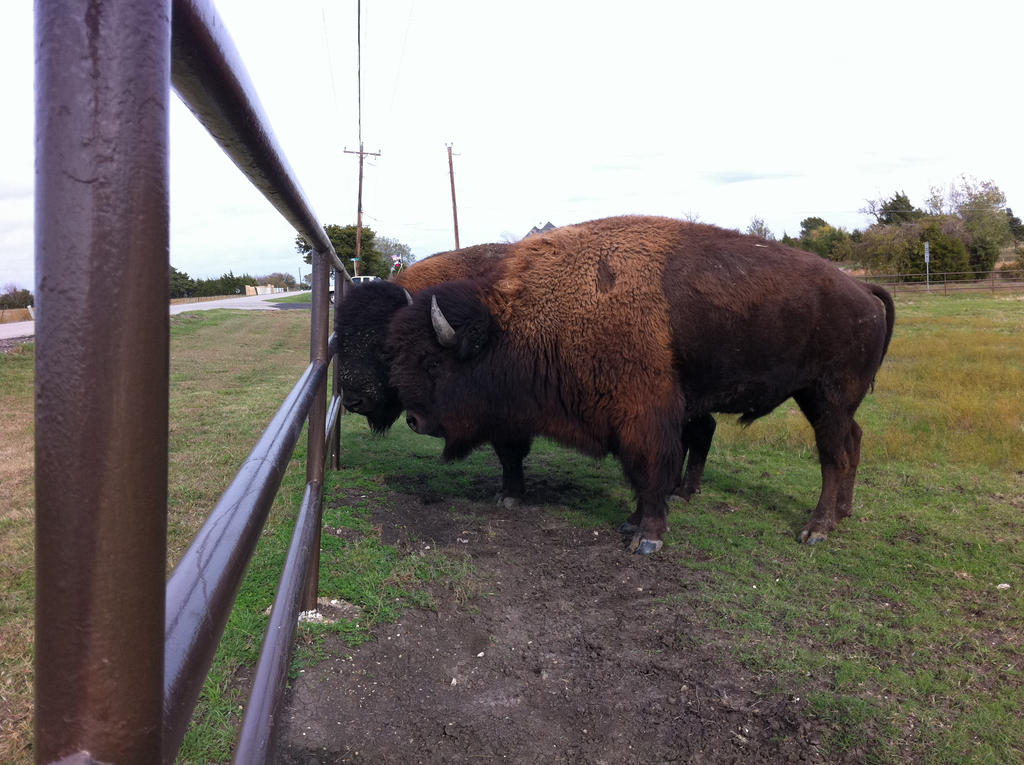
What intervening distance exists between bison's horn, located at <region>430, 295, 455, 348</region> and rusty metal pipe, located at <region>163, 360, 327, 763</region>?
3687mm

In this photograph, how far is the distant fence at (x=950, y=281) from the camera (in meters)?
32.9

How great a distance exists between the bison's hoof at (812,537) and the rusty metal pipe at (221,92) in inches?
183

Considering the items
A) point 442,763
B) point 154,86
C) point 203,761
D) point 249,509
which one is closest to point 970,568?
point 442,763

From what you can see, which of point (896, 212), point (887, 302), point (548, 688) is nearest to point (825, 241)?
point (896, 212)

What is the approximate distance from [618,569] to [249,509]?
12.5 feet

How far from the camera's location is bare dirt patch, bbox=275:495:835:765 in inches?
100

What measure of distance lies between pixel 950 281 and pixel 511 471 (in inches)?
1531

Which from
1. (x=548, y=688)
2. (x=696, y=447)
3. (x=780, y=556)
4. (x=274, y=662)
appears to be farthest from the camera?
(x=696, y=447)

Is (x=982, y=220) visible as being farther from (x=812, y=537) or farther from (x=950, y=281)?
(x=812, y=537)

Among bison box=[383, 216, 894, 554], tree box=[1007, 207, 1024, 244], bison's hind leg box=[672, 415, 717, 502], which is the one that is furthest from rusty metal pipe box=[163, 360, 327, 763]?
tree box=[1007, 207, 1024, 244]

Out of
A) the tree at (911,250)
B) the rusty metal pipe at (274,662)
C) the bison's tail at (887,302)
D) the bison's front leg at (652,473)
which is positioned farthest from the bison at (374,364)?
the tree at (911,250)

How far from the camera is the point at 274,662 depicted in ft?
4.41

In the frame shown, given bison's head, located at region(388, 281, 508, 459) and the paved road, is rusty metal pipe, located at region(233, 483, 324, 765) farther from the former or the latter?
bison's head, located at region(388, 281, 508, 459)

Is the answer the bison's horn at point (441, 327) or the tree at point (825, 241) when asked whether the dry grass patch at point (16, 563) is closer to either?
the bison's horn at point (441, 327)
